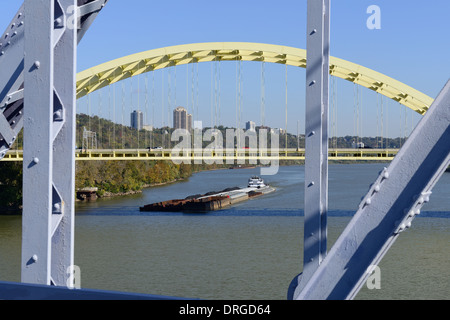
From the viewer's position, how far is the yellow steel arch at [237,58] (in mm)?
27719

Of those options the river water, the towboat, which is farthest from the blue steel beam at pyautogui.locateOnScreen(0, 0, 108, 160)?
the towboat

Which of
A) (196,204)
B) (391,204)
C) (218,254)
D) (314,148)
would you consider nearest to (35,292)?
(391,204)

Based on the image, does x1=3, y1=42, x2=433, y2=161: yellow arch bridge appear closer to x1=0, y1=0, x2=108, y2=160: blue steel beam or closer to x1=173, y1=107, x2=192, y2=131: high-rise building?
x1=0, y1=0, x2=108, y2=160: blue steel beam

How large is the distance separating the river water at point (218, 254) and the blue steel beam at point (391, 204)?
12709 mm

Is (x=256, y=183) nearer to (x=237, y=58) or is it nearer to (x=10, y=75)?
(x=237, y=58)

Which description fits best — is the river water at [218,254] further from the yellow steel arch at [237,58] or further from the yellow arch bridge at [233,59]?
the yellow steel arch at [237,58]

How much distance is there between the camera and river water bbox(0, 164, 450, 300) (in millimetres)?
15508

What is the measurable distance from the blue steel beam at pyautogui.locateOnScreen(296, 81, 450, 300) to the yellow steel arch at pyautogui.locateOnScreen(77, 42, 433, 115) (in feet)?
85.8

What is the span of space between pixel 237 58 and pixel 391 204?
27605 millimetres

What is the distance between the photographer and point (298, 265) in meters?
18.0

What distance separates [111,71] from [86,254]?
1125 cm
